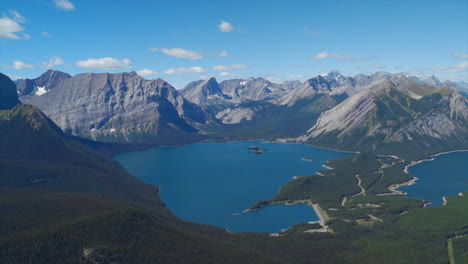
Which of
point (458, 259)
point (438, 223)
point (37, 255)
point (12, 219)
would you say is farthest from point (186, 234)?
point (438, 223)

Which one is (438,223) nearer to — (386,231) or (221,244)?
(386,231)

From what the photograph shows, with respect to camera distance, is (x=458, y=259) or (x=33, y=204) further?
(x=33, y=204)

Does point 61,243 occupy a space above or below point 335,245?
above

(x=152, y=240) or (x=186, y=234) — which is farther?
(x=186, y=234)

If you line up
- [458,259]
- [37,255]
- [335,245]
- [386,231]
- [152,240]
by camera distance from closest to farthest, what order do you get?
[37,255], [152,240], [458,259], [335,245], [386,231]

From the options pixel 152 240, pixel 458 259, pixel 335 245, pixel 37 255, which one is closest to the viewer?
pixel 37 255

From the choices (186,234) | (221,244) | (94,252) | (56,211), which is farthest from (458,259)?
(56,211)

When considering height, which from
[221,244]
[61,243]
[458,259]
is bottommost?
[458,259]

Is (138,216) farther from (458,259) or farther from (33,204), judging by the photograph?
(458,259)

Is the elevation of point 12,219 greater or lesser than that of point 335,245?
greater
